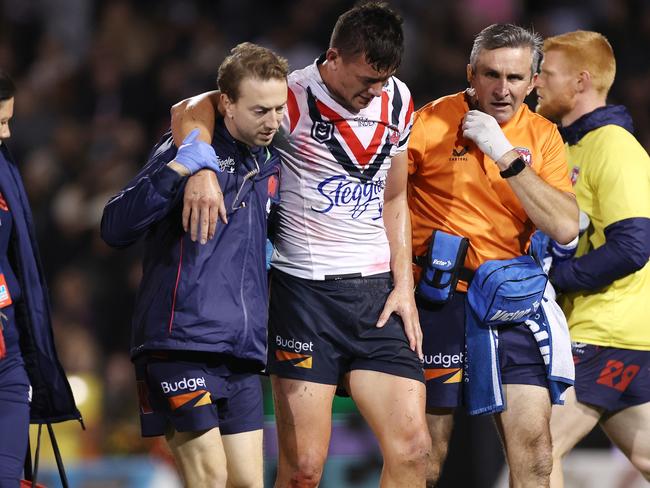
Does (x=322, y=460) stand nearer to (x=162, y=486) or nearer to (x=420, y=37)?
(x=162, y=486)

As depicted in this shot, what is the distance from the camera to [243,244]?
15.0 feet

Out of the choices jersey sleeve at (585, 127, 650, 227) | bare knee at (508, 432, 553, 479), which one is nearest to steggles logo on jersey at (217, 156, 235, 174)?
bare knee at (508, 432, 553, 479)

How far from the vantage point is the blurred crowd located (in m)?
8.88

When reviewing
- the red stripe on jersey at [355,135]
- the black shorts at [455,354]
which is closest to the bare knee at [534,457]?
the black shorts at [455,354]

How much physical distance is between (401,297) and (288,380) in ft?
1.88

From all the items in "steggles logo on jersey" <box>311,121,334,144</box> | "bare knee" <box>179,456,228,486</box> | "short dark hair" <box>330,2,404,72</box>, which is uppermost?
"short dark hair" <box>330,2,404,72</box>

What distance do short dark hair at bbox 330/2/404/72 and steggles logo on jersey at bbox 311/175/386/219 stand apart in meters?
0.50

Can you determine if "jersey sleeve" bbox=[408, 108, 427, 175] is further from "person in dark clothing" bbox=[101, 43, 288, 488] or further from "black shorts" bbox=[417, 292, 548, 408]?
"person in dark clothing" bbox=[101, 43, 288, 488]

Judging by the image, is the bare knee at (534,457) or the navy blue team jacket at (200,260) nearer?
the navy blue team jacket at (200,260)

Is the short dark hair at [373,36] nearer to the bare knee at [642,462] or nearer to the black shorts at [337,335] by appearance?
the black shorts at [337,335]

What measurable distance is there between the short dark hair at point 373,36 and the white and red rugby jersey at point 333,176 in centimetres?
23

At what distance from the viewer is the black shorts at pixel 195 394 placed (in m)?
4.45

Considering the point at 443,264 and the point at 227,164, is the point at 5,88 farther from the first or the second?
the point at 443,264

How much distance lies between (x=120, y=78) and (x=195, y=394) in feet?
20.8
